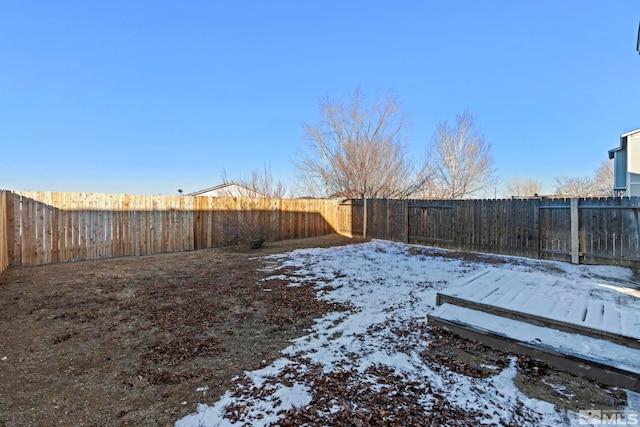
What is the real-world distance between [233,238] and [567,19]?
11342mm

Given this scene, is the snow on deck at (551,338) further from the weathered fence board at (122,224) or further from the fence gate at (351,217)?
the fence gate at (351,217)

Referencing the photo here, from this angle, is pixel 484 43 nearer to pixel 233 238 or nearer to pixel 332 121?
pixel 332 121

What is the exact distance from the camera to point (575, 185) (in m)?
22.0

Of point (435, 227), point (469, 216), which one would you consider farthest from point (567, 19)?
point (435, 227)

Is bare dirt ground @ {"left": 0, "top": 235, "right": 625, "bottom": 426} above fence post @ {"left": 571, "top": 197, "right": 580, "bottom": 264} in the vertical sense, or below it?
below

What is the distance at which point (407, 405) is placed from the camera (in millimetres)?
1751

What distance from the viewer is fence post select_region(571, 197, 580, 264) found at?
6.57m

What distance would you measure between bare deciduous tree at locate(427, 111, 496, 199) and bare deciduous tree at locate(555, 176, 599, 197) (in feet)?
30.7

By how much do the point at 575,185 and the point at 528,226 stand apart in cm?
2062

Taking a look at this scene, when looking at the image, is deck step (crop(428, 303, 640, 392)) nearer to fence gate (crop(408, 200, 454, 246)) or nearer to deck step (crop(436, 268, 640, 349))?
deck step (crop(436, 268, 640, 349))

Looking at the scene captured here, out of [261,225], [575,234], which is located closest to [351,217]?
[261,225]

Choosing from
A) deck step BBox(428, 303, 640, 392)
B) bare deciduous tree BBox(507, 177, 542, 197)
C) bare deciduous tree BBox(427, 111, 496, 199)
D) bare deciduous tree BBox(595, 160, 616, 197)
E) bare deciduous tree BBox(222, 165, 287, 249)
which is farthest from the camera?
bare deciduous tree BBox(507, 177, 542, 197)

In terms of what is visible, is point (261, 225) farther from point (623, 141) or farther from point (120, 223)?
point (623, 141)

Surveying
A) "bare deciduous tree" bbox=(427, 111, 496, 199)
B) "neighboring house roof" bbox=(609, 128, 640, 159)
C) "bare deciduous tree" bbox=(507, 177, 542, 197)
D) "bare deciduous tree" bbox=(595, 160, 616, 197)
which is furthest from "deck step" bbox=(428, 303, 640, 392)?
"bare deciduous tree" bbox=(507, 177, 542, 197)
